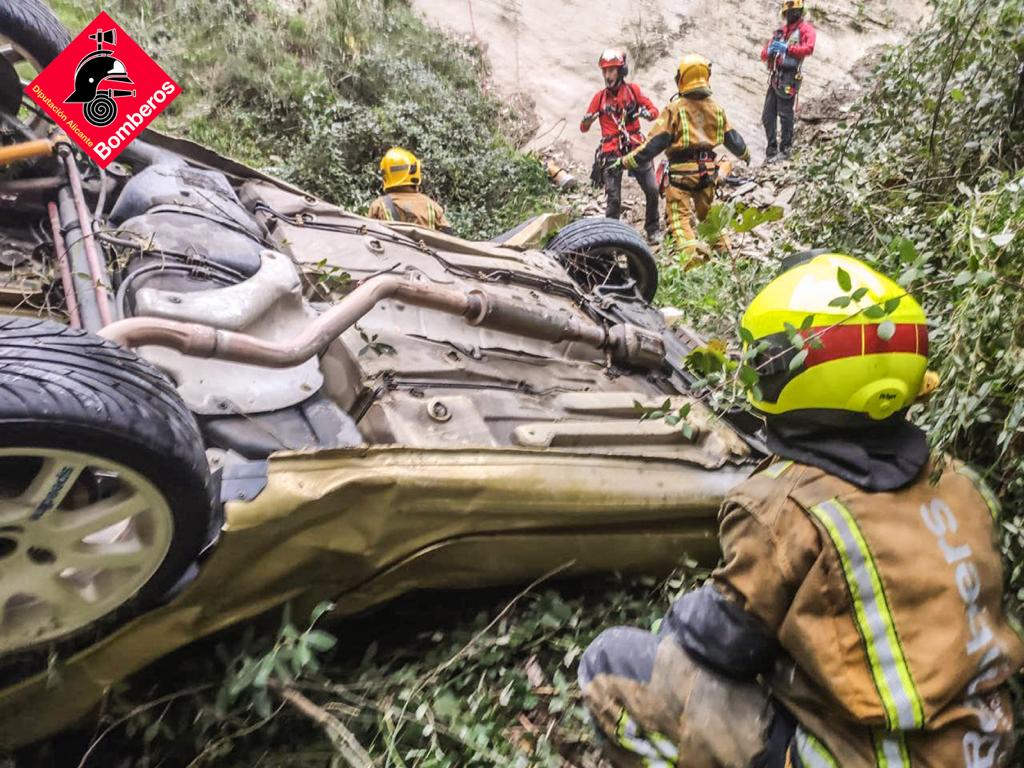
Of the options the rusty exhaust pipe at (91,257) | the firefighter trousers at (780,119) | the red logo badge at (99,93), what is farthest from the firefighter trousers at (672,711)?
the firefighter trousers at (780,119)

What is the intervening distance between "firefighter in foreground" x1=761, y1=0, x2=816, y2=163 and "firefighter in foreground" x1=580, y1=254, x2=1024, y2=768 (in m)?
8.86

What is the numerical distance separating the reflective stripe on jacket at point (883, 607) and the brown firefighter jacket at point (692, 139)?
631 cm

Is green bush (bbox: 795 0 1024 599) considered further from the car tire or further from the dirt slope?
the dirt slope

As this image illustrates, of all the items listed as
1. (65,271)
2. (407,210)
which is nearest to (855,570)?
(65,271)

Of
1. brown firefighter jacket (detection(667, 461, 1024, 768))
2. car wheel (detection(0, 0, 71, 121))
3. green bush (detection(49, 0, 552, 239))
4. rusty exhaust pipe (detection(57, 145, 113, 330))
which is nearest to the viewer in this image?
brown firefighter jacket (detection(667, 461, 1024, 768))

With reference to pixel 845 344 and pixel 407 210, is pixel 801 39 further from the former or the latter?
pixel 845 344

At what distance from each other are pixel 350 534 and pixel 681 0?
13.4 meters

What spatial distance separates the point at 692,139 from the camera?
732 cm

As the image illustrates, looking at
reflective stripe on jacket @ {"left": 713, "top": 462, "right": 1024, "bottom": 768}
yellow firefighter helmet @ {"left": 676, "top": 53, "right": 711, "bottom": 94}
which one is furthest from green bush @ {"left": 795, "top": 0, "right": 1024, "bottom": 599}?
yellow firefighter helmet @ {"left": 676, "top": 53, "right": 711, "bottom": 94}

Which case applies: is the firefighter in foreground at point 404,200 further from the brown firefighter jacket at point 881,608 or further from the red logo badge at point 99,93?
the brown firefighter jacket at point 881,608

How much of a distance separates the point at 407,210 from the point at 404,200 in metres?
0.11

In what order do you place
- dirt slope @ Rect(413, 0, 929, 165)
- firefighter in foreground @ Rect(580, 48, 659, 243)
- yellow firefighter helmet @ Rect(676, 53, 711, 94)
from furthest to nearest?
dirt slope @ Rect(413, 0, 929, 165) → firefighter in foreground @ Rect(580, 48, 659, 243) → yellow firefighter helmet @ Rect(676, 53, 711, 94)

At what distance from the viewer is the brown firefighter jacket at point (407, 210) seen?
585 cm

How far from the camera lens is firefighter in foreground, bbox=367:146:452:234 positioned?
5.86 metres
